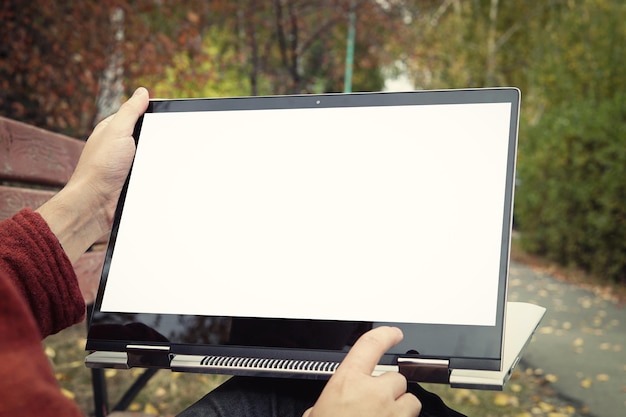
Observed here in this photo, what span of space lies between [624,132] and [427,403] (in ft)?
25.4

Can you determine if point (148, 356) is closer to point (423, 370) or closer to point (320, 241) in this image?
point (320, 241)

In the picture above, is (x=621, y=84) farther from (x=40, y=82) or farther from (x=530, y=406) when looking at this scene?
(x=40, y=82)

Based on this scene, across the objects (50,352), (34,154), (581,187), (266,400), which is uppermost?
(34,154)

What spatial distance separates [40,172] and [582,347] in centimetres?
463

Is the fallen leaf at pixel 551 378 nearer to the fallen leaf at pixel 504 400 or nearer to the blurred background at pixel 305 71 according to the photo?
the fallen leaf at pixel 504 400

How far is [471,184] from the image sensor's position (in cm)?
107

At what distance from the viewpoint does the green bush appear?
8.02m

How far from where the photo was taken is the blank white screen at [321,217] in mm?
1043

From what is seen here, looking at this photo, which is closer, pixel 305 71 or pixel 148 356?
pixel 148 356

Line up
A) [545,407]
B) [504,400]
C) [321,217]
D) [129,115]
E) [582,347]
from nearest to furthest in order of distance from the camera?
[321,217] < [129,115] < [545,407] < [504,400] < [582,347]

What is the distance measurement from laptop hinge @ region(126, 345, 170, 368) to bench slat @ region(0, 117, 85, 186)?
909 mm

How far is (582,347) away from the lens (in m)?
5.25

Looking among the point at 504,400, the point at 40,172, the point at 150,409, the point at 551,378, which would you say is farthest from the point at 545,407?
the point at 40,172

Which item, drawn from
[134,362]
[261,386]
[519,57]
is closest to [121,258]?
[134,362]
